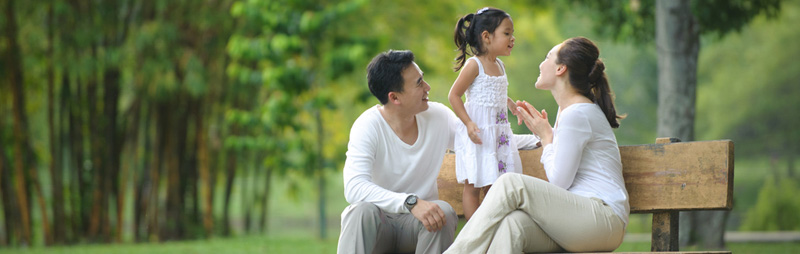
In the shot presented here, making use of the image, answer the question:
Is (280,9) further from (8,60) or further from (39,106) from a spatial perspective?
(39,106)

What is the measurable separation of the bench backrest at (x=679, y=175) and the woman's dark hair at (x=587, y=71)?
18cm

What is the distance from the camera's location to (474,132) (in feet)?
9.78

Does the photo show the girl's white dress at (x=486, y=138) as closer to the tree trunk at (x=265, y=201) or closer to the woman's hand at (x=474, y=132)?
the woman's hand at (x=474, y=132)

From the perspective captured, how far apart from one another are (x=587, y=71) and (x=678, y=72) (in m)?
3.63

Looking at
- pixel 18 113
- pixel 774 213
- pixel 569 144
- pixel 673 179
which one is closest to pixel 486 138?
pixel 569 144

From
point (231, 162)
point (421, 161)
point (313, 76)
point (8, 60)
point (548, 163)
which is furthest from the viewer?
point (231, 162)

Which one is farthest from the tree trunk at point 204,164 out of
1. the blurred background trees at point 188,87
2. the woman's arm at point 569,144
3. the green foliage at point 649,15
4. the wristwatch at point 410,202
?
the woman's arm at point 569,144

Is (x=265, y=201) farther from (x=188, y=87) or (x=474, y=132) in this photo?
(x=474, y=132)

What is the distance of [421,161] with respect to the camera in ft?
9.83

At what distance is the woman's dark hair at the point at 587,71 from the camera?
2.71m

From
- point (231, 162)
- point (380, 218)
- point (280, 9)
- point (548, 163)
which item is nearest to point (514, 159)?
point (548, 163)

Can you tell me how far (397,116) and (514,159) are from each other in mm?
459

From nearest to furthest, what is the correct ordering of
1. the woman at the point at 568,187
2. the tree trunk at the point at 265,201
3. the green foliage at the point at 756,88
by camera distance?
the woman at the point at 568,187 → the tree trunk at the point at 265,201 → the green foliage at the point at 756,88

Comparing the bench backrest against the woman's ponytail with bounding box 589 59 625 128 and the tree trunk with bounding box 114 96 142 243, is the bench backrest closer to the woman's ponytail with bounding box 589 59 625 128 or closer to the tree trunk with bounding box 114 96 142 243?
the woman's ponytail with bounding box 589 59 625 128
